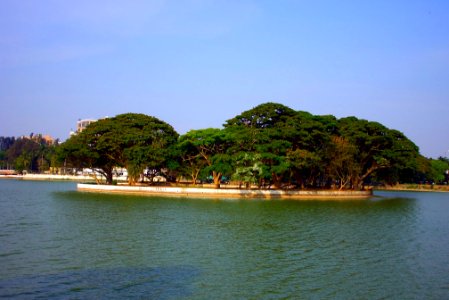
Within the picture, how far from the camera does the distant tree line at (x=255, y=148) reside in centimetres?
4944

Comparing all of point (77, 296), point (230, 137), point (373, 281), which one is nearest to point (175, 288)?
point (77, 296)

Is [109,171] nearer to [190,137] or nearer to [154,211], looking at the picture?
[190,137]

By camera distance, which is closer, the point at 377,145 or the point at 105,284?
the point at 105,284

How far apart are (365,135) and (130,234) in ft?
134

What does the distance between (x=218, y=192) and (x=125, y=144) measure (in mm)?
13068

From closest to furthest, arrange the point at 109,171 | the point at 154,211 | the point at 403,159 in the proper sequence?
1. the point at 154,211
2. the point at 403,159
3. the point at 109,171

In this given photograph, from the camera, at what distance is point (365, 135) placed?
55.8 m

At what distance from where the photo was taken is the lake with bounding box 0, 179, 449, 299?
13367 mm

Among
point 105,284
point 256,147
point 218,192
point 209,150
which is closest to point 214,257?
point 105,284

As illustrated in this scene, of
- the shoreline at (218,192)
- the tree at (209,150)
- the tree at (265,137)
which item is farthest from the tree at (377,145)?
the tree at (209,150)

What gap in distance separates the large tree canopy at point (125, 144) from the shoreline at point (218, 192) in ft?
9.07

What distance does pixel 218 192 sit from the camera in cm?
4831

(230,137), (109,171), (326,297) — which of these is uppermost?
(230,137)

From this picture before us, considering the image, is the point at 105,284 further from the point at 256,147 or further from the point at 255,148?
the point at 255,148
